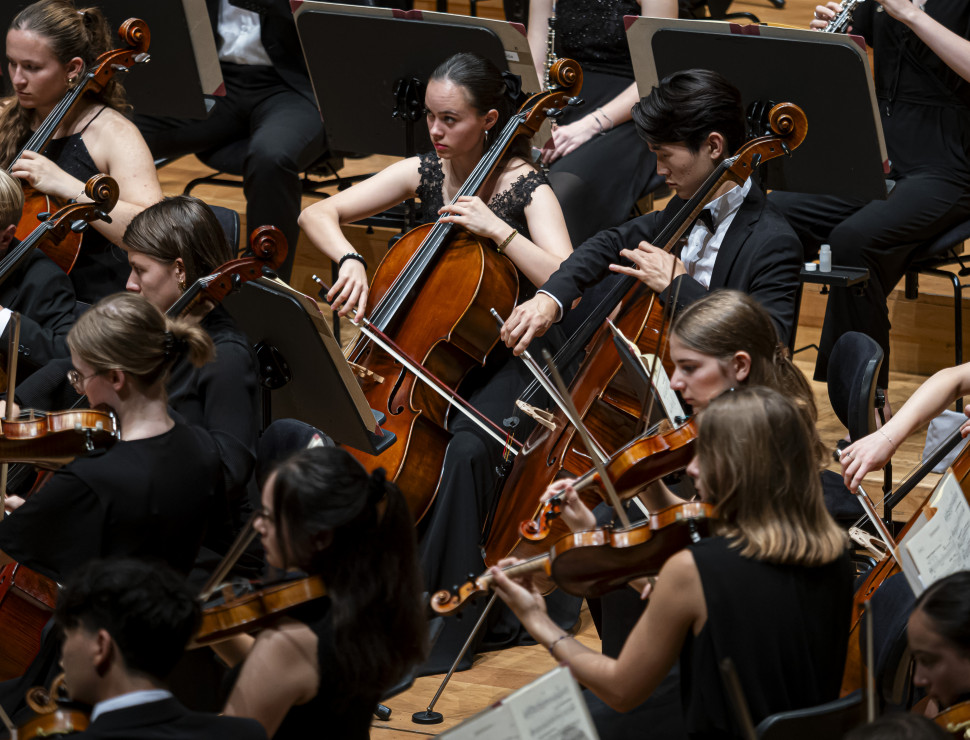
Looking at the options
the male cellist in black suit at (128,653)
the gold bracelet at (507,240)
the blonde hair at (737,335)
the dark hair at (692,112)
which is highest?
the dark hair at (692,112)

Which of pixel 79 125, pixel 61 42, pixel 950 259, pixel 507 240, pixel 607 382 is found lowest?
pixel 950 259

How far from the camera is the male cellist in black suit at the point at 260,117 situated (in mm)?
3859

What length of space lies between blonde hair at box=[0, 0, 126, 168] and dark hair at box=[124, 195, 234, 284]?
0.92 m

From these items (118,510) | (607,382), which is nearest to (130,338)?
(118,510)

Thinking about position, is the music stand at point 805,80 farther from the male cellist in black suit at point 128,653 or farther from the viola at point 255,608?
the male cellist in black suit at point 128,653

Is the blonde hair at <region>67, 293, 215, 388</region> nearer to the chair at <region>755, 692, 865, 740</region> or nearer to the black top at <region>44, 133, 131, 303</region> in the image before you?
the chair at <region>755, 692, 865, 740</region>

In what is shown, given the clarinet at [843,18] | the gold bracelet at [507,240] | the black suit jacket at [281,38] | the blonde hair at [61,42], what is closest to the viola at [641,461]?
the gold bracelet at [507,240]

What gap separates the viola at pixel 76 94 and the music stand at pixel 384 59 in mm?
410

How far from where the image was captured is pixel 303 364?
96.3 inches

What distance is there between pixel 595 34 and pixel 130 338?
2.20m

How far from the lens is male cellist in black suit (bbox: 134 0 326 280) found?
152 inches

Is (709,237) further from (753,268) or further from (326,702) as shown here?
(326,702)

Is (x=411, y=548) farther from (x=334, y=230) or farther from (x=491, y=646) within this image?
(x=334, y=230)

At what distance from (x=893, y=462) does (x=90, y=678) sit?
232 centimetres
